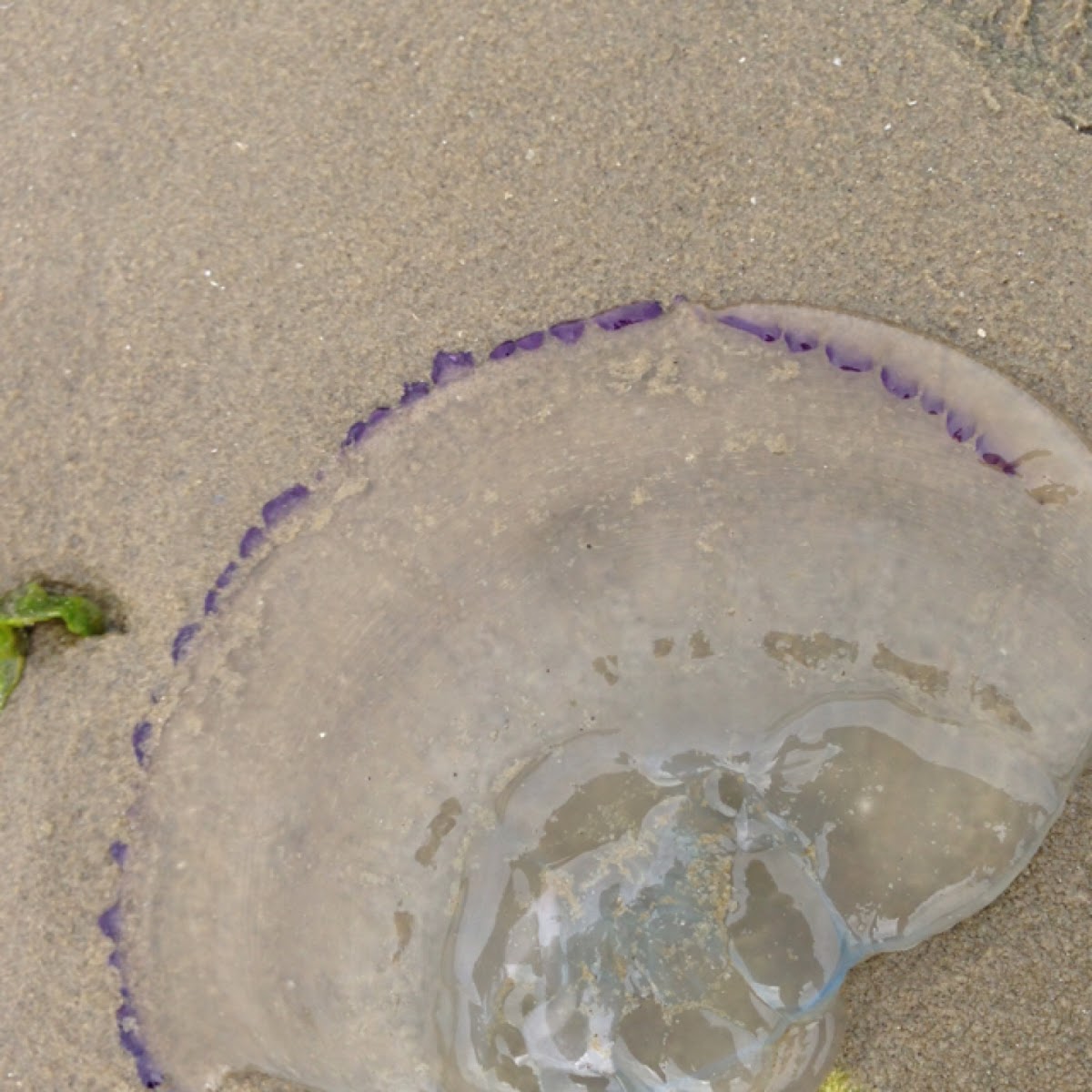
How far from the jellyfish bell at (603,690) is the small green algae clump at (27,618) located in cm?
30

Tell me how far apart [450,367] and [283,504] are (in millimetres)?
598

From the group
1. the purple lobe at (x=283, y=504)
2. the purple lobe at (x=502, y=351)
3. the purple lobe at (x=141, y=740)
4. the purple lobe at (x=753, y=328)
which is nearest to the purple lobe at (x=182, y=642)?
the purple lobe at (x=141, y=740)

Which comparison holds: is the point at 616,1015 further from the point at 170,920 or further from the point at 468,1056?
the point at 170,920

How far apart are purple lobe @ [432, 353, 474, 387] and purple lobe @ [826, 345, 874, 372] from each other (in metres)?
0.99

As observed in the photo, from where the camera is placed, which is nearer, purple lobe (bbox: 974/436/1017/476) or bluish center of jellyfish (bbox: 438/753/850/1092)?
bluish center of jellyfish (bbox: 438/753/850/1092)

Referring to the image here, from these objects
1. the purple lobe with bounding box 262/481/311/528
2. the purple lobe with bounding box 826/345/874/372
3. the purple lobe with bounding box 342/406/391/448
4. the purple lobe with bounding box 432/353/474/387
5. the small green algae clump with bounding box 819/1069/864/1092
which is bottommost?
the small green algae clump with bounding box 819/1069/864/1092

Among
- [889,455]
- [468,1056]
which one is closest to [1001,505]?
[889,455]

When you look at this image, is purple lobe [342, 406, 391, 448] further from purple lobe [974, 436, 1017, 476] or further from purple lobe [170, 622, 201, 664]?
purple lobe [974, 436, 1017, 476]

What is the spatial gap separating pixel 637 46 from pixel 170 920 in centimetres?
275

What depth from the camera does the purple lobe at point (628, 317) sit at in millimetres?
2941

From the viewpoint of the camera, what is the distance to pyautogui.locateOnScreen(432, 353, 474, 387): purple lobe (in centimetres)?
295

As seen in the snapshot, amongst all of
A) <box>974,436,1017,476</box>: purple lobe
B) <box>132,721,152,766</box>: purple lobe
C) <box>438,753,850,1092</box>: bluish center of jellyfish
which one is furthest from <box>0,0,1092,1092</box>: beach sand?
<box>438,753,850,1092</box>: bluish center of jellyfish

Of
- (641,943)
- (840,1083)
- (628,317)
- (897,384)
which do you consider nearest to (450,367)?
(628,317)

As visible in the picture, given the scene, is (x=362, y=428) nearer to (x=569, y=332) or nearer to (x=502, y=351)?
Result: (x=502, y=351)
